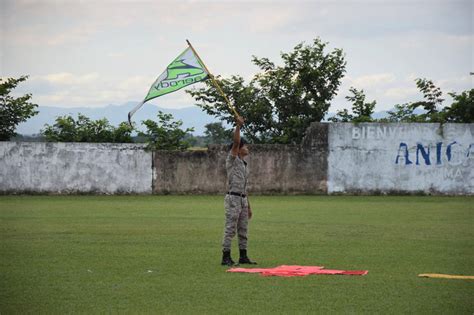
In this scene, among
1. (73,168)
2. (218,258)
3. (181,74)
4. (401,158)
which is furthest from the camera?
(73,168)

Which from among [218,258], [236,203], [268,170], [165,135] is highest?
[165,135]

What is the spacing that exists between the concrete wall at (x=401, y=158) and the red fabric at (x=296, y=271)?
65.8 feet

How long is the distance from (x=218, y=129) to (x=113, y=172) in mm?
31970

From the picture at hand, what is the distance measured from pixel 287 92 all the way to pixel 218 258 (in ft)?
75.1

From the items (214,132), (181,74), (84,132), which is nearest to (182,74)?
(181,74)

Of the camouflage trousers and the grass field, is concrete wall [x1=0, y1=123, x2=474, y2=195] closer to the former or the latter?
the grass field

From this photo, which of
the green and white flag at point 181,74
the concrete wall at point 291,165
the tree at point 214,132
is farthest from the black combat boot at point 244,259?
the tree at point 214,132

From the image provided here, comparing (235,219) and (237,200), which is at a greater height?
(237,200)

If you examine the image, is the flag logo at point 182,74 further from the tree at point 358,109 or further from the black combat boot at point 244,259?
the tree at point 358,109

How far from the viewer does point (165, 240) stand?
17.0m

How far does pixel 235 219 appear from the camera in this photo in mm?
13758

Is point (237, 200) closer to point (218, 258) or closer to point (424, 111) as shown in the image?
point (218, 258)

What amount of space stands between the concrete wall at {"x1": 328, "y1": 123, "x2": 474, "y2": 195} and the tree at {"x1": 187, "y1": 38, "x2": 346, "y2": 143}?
409 centimetres

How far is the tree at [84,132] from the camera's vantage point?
116 ft
